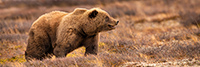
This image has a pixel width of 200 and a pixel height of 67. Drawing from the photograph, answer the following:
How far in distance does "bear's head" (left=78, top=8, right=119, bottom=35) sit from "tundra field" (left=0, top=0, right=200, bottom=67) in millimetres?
693

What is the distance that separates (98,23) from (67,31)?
0.86m

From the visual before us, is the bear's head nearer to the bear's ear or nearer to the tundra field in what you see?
the bear's ear

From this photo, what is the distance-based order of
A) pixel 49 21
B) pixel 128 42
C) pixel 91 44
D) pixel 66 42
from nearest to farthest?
1. pixel 66 42
2. pixel 91 44
3. pixel 49 21
4. pixel 128 42

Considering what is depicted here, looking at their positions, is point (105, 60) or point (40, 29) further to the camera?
point (40, 29)

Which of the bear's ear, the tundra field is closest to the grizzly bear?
the bear's ear

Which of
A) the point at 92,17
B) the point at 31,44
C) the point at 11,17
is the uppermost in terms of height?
the point at 92,17

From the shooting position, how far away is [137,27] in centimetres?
1695

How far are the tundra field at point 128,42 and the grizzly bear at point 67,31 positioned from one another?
0.40m

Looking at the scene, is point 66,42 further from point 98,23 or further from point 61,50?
point 98,23

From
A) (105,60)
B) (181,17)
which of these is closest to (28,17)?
(181,17)

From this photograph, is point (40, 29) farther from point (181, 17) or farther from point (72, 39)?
point (181, 17)

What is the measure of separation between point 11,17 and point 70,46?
14.3 m

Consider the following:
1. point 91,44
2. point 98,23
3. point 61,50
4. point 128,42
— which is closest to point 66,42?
point 61,50

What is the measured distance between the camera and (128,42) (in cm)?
911
